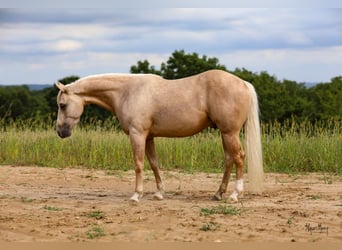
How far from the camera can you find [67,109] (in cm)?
948

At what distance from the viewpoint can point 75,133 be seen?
1548cm

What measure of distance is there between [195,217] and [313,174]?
510 centimetres

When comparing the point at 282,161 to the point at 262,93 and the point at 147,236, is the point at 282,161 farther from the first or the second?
the point at 262,93

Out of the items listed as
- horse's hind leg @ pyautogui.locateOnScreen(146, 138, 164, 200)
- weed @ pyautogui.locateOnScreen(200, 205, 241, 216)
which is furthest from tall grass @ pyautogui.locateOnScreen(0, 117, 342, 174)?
weed @ pyautogui.locateOnScreen(200, 205, 241, 216)

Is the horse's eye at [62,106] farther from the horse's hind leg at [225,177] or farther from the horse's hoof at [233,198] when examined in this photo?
the horse's hoof at [233,198]

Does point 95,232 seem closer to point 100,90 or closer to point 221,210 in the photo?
point 221,210

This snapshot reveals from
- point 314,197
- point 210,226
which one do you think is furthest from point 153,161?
point 210,226

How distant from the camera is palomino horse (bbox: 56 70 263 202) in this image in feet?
29.4

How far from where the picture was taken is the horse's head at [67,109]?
946cm

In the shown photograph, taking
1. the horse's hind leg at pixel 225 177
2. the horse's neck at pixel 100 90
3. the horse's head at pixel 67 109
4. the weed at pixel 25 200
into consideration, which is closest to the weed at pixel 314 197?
the horse's hind leg at pixel 225 177

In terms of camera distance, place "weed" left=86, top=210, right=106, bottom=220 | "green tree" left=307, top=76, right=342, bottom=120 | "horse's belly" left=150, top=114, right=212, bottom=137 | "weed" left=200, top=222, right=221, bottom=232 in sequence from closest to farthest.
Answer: "weed" left=200, top=222, right=221, bottom=232, "weed" left=86, top=210, right=106, bottom=220, "horse's belly" left=150, top=114, right=212, bottom=137, "green tree" left=307, top=76, right=342, bottom=120

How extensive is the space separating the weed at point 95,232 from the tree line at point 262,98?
23.5 m

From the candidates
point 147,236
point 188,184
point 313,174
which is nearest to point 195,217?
point 147,236

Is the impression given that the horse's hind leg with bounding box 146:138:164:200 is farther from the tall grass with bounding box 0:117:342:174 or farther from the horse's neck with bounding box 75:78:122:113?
the tall grass with bounding box 0:117:342:174
